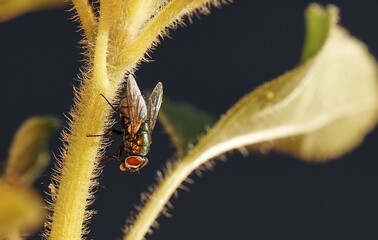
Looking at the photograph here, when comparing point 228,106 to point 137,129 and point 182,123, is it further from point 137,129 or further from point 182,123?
point 137,129

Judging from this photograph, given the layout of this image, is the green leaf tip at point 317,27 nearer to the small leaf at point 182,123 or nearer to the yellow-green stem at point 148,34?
the small leaf at point 182,123

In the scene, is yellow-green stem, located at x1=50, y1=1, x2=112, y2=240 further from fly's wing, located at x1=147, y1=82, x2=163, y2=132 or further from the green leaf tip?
the green leaf tip

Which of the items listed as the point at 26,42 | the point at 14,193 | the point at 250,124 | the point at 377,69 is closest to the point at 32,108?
the point at 26,42

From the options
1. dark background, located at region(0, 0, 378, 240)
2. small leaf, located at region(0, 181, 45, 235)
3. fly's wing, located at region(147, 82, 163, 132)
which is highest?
dark background, located at region(0, 0, 378, 240)

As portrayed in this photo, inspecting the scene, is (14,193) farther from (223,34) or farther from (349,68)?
(223,34)

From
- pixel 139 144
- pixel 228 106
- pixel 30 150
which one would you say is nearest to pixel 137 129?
pixel 139 144

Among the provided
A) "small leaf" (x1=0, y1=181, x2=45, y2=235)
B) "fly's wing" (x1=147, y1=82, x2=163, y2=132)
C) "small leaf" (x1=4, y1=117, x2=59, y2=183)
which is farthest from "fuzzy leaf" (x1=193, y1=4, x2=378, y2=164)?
"small leaf" (x1=0, y1=181, x2=45, y2=235)
